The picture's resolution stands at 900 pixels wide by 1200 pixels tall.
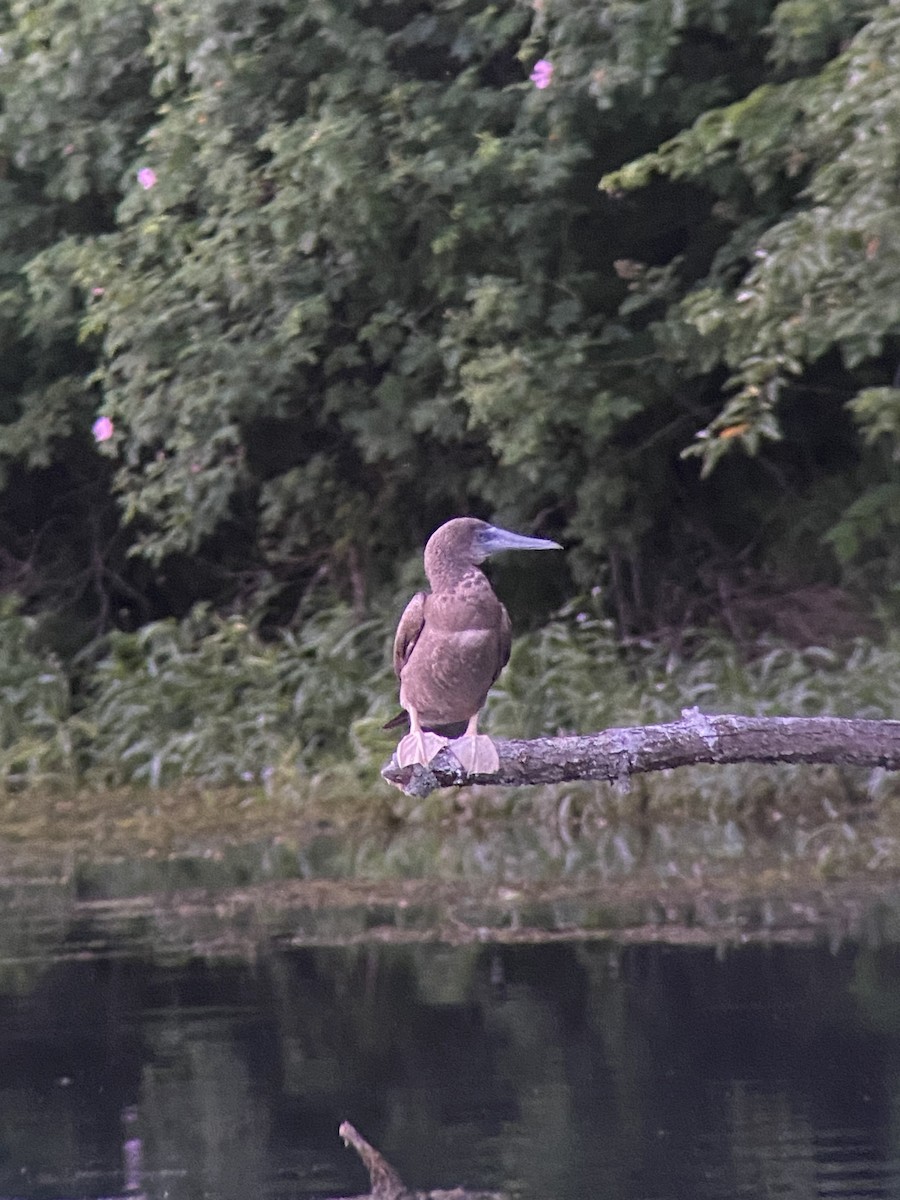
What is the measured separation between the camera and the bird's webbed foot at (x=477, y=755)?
4043 mm

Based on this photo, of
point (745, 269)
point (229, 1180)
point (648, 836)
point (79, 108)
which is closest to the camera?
point (229, 1180)

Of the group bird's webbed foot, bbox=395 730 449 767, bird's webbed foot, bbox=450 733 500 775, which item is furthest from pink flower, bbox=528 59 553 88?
bird's webbed foot, bbox=450 733 500 775

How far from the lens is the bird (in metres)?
4.88

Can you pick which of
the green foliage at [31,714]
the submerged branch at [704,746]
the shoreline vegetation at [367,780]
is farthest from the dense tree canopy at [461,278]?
the submerged branch at [704,746]

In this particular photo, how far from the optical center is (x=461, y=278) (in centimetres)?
1027

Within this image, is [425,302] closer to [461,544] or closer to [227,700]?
[227,700]

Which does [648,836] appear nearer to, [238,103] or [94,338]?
[238,103]

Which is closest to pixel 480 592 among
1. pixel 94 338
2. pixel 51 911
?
pixel 51 911

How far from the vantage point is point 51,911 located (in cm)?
826

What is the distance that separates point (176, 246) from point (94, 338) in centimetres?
182

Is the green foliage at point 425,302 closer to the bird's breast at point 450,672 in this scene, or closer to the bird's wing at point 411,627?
the bird's wing at point 411,627

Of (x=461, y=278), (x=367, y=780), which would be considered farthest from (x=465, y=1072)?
(x=461, y=278)

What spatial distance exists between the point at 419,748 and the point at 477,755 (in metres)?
0.53

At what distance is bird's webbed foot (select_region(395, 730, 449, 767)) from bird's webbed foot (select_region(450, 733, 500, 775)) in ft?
0.67
